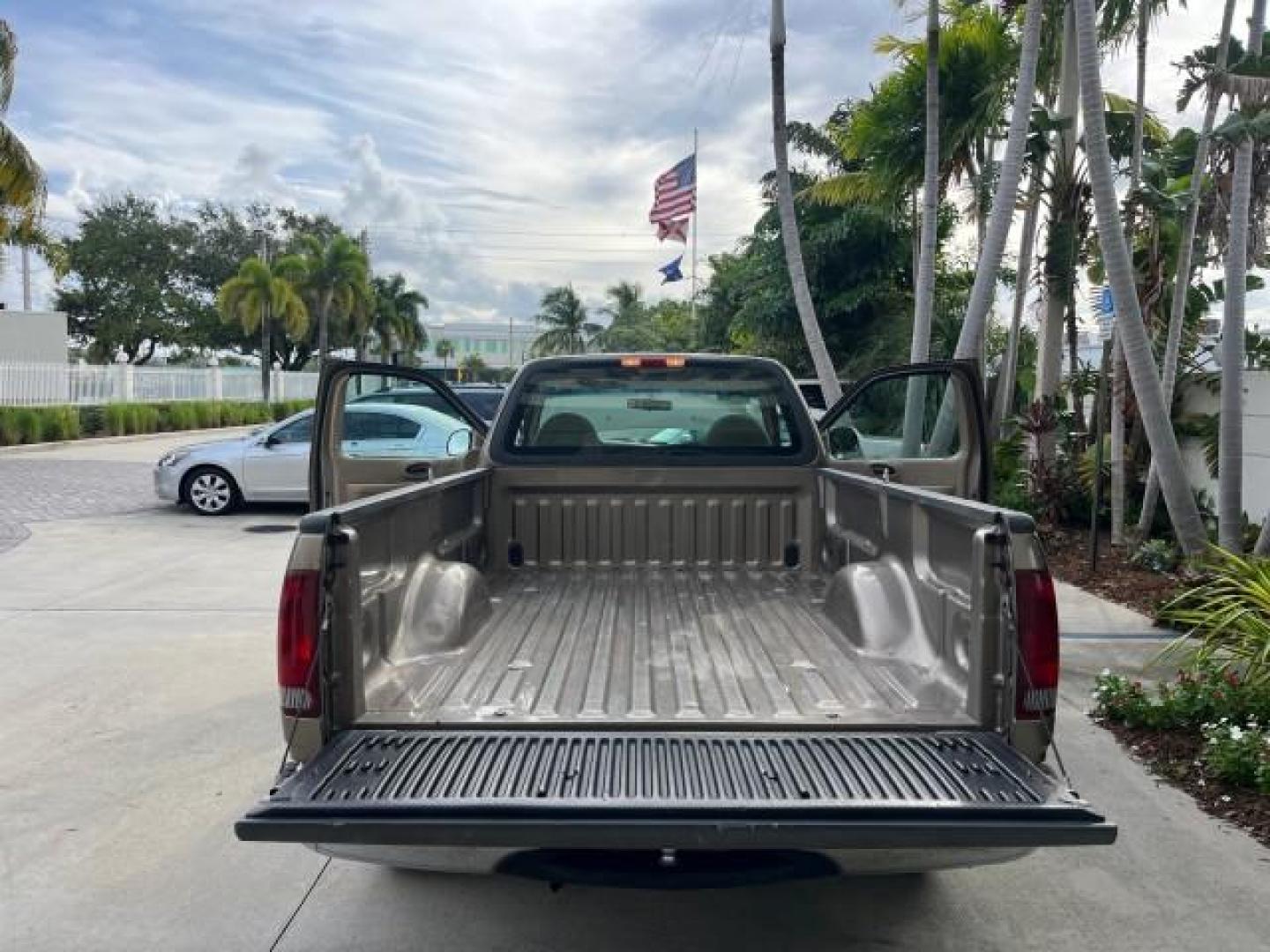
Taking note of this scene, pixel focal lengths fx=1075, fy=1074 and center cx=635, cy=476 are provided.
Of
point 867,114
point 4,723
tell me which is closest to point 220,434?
point 867,114

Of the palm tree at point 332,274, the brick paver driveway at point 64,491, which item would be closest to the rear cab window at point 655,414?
the brick paver driveway at point 64,491

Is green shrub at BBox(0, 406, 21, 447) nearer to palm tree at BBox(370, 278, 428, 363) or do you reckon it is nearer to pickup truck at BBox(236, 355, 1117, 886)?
pickup truck at BBox(236, 355, 1117, 886)

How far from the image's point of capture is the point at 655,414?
550 cm

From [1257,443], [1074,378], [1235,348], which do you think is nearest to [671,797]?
[1235,348]

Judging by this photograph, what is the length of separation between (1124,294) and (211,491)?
34.1ft

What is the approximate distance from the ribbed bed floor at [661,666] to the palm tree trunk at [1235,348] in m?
4.42

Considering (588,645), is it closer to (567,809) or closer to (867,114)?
(567,809)

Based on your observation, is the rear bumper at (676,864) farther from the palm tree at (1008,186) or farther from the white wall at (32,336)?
the white wall at (32,336)

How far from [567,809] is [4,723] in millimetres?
4206

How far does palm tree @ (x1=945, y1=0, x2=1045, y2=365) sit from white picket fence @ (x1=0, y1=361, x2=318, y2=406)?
70.4 feet

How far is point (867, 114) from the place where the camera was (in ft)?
40.2

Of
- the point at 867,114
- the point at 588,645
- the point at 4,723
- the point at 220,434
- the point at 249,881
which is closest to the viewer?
the point at 249,881

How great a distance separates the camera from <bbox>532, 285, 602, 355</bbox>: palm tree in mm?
75000

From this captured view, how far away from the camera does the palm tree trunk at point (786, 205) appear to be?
36.7 ft
